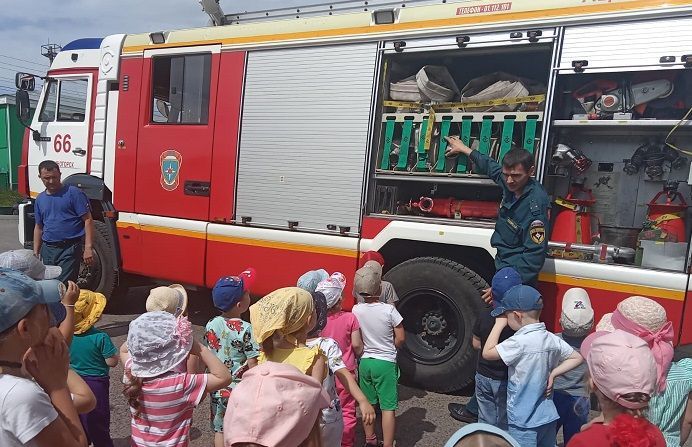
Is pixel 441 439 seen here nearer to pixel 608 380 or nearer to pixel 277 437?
pixel 608 380

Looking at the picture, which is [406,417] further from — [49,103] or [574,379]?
[49,103]

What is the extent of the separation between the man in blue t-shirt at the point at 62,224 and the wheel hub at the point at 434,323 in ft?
10.3

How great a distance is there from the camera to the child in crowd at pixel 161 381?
2221mm

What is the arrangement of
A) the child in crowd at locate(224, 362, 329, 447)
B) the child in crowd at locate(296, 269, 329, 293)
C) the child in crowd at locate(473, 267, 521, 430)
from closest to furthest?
the child in crowd at locate(224, 362, 329, 447)
the child in crowd at locate(473, 267, 521, 430)
the child in crowd at locate(296, 269, 329, 293)

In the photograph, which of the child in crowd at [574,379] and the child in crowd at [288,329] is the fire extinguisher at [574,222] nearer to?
the child in crowd at [574,379]

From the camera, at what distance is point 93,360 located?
283 cm

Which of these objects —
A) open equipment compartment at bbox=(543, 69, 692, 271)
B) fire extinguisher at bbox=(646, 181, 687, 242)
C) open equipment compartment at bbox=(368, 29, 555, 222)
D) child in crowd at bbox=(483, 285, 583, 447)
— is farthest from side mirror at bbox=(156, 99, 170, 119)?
fire extinguisher at bbox=(646, 181, 687, 242)

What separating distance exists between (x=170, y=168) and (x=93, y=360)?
315cm

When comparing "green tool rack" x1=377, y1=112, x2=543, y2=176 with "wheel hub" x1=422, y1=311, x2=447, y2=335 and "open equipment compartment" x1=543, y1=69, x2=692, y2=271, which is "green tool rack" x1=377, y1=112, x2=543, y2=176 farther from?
"wheel hub" x1=422, y1=311, x2=447, y2=335

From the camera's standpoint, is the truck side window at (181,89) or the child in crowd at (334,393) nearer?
the child in crowd at (334,393)

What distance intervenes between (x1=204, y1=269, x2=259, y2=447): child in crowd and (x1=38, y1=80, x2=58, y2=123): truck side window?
5.10 m

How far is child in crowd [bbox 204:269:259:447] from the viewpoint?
2.81m

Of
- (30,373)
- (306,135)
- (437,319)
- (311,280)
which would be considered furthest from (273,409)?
(306,135)

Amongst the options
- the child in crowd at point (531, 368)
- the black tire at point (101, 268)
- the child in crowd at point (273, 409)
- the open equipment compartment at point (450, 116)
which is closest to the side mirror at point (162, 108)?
the black tire at point (101, 268)
